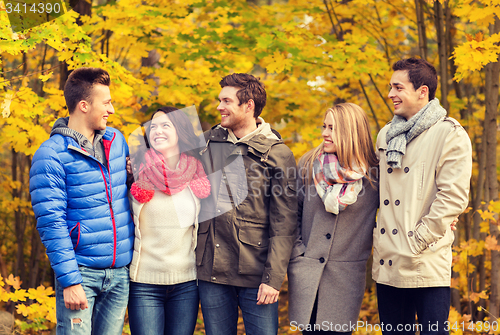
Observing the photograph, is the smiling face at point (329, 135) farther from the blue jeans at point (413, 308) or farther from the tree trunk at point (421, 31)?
the tree trunk at point (421, 31)

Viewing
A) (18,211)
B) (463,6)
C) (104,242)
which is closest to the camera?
(104,242)

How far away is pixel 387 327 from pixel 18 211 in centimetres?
440

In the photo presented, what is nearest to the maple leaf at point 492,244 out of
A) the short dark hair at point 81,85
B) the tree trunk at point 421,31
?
the tree trunk at point 421,31

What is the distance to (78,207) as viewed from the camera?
2.27 meters

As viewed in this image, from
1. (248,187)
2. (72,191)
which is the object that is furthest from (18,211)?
(248,187)

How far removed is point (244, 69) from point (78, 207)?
3459 millimetres

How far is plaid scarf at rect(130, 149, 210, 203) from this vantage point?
2482 mm

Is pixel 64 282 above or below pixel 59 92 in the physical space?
below

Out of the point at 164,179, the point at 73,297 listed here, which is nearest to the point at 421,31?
the point at 164,179

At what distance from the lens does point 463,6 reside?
309cm

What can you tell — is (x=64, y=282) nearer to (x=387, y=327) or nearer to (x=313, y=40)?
(x=387, y=327)

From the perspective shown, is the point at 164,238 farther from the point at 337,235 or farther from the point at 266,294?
the point at 337,235

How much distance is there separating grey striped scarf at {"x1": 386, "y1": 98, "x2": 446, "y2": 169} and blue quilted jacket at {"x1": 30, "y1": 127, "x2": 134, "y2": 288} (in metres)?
1.60

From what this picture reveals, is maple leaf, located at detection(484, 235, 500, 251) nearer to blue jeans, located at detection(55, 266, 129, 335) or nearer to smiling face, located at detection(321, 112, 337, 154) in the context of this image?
smiling face, located at detection(321, 112, 337, 154)
